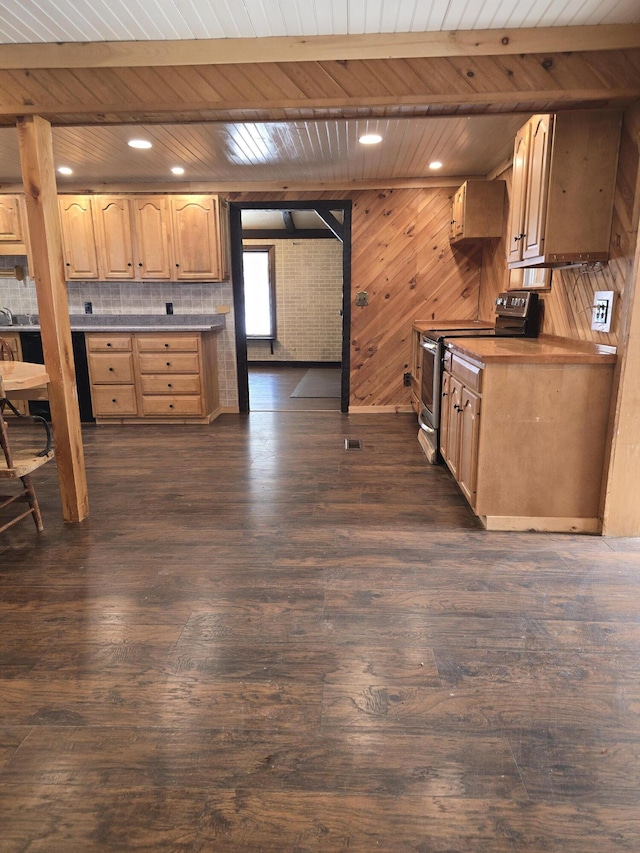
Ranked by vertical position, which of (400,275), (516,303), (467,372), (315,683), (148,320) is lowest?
(315,683)

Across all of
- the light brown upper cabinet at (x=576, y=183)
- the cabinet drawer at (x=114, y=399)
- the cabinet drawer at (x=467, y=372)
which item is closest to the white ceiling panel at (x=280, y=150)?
the light brown upper cabinet at (x=576, y=183)

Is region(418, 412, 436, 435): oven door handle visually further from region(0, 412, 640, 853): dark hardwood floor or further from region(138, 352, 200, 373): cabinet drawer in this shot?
region(138, 352, 200, 373): cabinet drawer

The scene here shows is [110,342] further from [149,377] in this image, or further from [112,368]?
[149,377]

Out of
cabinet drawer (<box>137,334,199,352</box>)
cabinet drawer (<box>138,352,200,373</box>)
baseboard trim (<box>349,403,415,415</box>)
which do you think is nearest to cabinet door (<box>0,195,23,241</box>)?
cabinet drawer (<box>137,334,199,352</box>)

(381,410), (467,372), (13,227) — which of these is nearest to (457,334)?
(467,372)

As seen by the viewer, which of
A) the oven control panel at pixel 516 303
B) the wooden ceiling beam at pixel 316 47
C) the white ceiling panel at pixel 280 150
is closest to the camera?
the wooden ceiling beam at pixel 316 47

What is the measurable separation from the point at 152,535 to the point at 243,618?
969 millimetres

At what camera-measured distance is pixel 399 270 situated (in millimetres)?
5383

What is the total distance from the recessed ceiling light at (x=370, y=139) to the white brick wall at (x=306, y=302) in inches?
203

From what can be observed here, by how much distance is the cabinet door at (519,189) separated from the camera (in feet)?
9.82

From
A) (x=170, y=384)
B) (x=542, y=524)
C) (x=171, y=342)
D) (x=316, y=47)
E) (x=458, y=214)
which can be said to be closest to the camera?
(x=316, y=47)

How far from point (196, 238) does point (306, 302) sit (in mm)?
4118

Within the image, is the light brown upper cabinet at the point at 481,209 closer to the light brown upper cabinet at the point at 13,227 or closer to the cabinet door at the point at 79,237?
the cabinet door at the point at 79,237

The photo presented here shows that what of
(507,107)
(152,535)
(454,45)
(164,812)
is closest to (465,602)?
(164,812)
